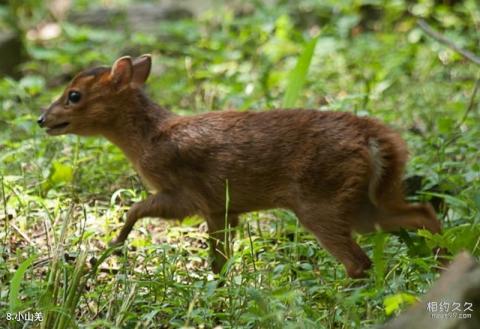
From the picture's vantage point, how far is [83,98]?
6.51 m

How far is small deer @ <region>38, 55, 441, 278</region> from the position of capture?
564 cm

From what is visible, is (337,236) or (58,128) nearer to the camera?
(337,236)

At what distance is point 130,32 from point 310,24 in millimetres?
2386

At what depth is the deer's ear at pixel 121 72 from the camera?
21.5 feet

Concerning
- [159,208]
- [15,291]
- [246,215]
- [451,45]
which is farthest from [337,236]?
[451,45]

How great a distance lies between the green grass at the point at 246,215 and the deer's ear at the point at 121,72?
2.44 feet

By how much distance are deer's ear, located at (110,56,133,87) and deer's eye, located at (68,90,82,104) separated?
0.25 metres

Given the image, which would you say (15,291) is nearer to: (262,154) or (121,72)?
(262,154)

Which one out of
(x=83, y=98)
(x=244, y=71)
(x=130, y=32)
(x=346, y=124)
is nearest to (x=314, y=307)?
(x=346, y=124)

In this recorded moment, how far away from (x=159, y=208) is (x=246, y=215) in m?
0.91

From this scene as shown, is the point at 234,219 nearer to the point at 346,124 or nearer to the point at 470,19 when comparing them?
the point at 346,124

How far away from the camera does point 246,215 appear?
674 cm

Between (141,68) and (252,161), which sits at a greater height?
(141,68)

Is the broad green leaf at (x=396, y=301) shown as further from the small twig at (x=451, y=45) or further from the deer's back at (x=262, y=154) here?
the small twig at (x=451, y=45)
